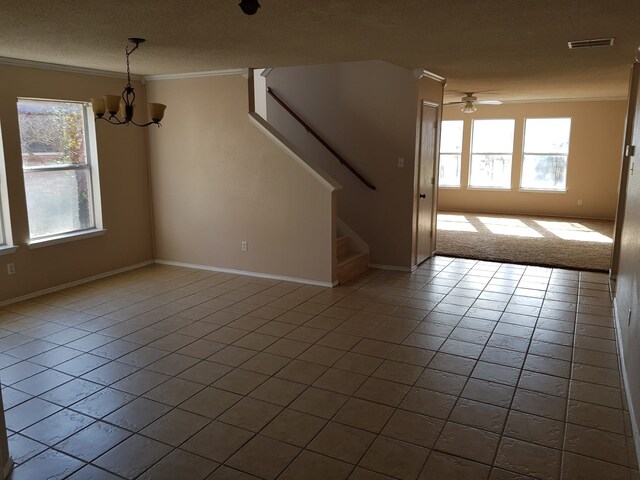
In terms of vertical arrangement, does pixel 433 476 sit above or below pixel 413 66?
below

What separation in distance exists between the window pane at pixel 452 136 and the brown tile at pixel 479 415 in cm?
851

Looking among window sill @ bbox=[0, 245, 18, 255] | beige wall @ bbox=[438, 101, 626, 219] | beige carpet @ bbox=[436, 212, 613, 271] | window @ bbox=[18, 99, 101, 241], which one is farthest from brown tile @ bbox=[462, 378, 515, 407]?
beige wall @ bbox=[438, 101, 626, 219]

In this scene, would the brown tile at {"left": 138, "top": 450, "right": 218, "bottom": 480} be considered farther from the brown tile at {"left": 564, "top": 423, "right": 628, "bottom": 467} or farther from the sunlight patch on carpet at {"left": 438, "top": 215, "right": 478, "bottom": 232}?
the sunlight patch on carpet at {"left": 438, "top": 215, "right": 478, "bottom": 232}

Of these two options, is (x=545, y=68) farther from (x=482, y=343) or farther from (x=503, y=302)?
(x=482, y=343)

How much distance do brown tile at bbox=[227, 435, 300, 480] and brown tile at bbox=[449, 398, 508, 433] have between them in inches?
37.5

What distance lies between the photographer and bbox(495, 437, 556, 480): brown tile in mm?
2326

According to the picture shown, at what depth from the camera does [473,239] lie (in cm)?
769

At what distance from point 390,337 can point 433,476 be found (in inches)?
66.0

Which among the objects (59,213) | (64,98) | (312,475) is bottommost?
(312,475)

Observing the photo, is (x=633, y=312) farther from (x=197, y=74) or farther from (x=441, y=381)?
(x=197, y=74)

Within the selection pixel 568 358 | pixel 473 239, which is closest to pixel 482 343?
pixel 568 358

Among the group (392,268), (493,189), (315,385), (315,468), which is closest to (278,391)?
(315,385)

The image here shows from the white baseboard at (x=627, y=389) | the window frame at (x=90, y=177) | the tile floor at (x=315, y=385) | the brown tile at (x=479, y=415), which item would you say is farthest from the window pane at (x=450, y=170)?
the brown tile at (x=479, y=415)

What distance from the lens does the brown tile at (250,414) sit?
2727 millimetres
